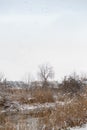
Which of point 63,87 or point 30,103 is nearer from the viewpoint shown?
point 30,103

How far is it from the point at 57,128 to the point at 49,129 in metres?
0.22

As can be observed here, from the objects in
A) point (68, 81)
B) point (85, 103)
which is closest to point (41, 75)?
point (68, 81)

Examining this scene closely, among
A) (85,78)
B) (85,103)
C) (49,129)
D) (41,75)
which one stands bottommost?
(49,129)

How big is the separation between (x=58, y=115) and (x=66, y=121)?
0.31 m

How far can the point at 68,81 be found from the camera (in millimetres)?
22469

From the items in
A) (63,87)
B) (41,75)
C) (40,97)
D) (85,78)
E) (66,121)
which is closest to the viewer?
(66,121)

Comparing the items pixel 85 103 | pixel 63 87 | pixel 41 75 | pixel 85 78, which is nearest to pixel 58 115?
pixel 85 103

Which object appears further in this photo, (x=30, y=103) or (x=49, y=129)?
(x=30, y=103)

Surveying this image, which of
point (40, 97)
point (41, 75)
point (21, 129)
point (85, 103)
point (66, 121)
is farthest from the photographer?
point (41, 75)

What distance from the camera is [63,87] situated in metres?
22.1

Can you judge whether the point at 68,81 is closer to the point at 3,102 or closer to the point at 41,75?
the point at 3,102

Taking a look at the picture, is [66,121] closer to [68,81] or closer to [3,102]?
[3,102]

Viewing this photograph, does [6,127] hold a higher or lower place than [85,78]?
lower

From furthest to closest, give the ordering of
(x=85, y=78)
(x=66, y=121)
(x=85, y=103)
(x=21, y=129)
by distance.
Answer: (x=85, y=78) < (x=85, y=103) < (x=66, y=121) < (x=21, y=129)
